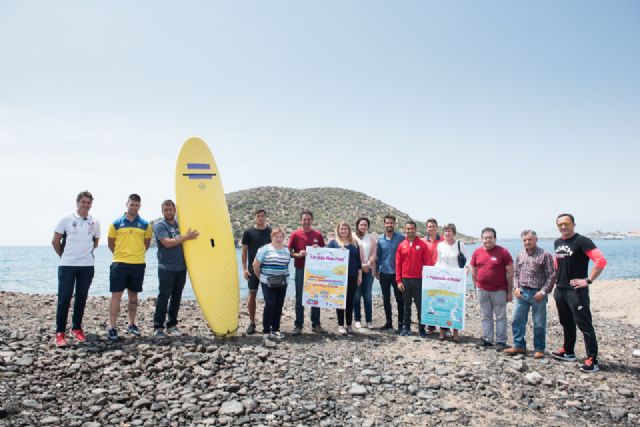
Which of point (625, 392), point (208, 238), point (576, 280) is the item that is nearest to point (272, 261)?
point (208, 238)

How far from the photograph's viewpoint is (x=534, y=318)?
5.69 m

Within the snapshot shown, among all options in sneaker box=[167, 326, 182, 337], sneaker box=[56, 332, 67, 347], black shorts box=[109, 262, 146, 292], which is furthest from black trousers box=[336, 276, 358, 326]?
sneaker box=[56, 332, 67, 347]

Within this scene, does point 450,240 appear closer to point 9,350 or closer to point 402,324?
point 402,324

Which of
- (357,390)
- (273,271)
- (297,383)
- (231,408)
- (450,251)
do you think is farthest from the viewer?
(450,251)

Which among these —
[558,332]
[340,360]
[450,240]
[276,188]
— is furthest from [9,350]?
[276,188]

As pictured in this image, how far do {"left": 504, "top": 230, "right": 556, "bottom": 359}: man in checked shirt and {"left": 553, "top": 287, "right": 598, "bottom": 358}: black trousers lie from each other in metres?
0.20

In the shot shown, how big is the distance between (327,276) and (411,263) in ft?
4.71

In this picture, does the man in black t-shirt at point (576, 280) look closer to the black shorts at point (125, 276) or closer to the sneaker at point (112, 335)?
the black shorts at point (125, 276)

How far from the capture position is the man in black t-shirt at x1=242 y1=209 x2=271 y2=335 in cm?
647

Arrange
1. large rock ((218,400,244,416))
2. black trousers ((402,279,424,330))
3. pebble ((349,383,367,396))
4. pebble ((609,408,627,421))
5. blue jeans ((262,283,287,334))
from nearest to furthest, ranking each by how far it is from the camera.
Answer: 1. large rock ((218,400,244,416))
2. pebble ((609,408,627,421))
3. pebble ((349,383,367,396))
4. blue jeans ((262,283,287,334))
5. black trousers ((402,279,424,330))

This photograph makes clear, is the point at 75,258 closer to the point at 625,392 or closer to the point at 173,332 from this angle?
the point at 173,332

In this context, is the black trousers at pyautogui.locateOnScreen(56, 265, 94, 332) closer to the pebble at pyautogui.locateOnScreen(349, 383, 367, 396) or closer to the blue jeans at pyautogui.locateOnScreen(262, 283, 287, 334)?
the blue jeans at pyautogui.locateOnScreen(262, 283, 287, 334)

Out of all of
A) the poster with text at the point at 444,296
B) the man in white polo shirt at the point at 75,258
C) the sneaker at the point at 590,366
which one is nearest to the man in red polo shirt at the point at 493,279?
the poster with text at the point at 444,296

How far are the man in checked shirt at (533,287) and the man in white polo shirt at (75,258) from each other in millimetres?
6241
